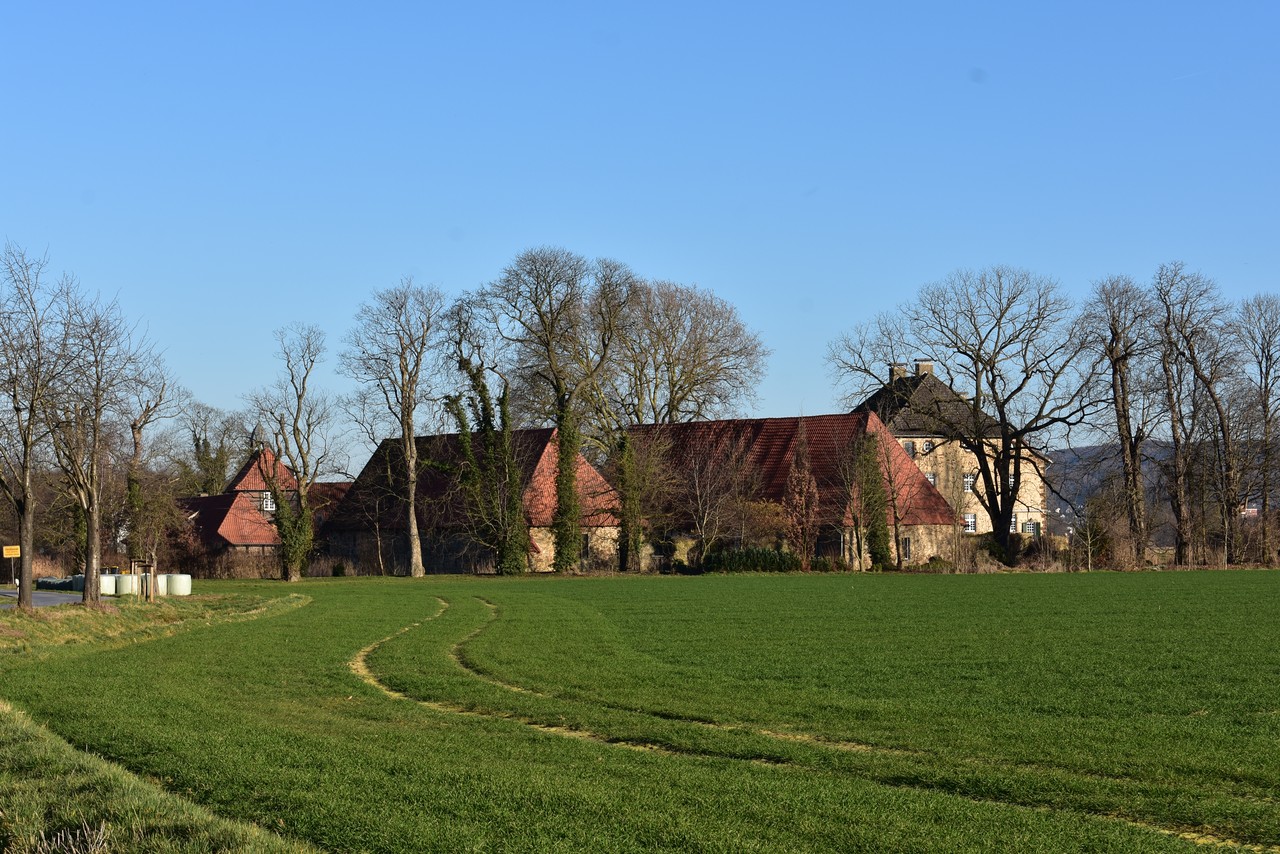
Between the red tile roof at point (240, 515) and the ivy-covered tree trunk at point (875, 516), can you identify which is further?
the red tile roof at point (240, 515)

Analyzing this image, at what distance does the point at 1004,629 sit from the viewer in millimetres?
25844

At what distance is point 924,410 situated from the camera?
2699 inches

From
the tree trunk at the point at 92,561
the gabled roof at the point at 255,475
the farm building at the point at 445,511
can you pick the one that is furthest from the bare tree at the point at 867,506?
the tree trunk at the point at 92,561

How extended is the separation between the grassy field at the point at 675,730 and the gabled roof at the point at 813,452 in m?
35.1

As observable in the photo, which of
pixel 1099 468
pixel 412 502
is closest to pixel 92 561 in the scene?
pixel 412 502

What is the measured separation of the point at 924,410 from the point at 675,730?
57.1 m

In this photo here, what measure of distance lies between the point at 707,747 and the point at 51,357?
2391cm

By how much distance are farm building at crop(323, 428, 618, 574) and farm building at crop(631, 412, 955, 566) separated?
410cm

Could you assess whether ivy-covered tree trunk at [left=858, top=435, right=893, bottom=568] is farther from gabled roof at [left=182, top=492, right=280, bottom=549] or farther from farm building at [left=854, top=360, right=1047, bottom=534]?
gabled roof at [left=182, top=492, right=280, bottom=549]

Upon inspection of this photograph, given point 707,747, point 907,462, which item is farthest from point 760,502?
point 707,747

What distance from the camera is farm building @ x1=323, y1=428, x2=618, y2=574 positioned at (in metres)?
66.2

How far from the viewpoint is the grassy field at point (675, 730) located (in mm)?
9031

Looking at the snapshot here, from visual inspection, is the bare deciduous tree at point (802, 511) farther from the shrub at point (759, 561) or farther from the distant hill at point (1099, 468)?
the distant hill at point (1099, 468)

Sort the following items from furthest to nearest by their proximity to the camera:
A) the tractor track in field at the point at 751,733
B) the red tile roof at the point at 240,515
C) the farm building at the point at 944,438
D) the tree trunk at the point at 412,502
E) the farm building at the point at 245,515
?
the red tile roof at the point at 240,515, the farm building at the point at 245,515, the farm building at the point at 944,438, the tree trunk at the point at 412,502, the tractor track in field at the point at 751,733
